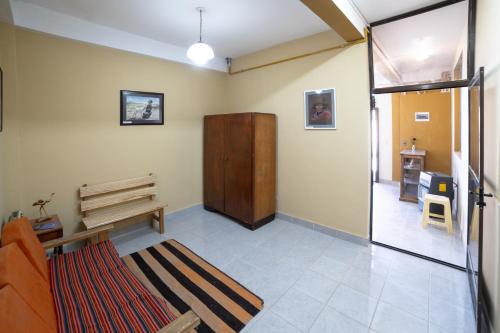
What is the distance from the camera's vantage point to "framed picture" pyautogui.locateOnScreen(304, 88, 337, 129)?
3305 mm

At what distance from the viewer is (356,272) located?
2.60 metres

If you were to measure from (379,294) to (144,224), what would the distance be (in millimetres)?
3309

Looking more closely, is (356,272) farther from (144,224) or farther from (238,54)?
(238,54)

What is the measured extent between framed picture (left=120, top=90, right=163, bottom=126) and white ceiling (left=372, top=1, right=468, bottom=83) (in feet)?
10.5

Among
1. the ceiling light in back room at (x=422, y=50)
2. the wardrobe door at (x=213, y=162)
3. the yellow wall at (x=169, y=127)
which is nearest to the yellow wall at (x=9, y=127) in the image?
the yellow wall at (x=169, y=127)

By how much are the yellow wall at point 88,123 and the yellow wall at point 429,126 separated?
4728 mm

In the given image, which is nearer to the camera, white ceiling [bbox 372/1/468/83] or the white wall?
white ceiling [bbox 372/1/468/83]

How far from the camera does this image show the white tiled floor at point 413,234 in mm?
2965

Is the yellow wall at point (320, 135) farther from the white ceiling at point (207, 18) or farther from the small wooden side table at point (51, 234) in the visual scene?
the small wooden side table at point (51, 234)

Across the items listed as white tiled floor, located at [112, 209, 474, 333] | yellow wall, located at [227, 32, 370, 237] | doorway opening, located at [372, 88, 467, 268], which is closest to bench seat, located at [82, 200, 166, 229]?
white tiled floor, located at [112, 209, 474, 333]

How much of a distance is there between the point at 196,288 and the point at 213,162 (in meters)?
2.29

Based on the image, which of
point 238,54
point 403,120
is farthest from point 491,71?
point 403,120

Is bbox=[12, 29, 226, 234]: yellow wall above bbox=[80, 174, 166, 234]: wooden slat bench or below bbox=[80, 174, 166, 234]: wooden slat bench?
above

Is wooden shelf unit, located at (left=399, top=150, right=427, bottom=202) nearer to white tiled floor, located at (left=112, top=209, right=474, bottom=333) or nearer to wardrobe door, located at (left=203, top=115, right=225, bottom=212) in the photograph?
white tiled floor, located at (left=112, top=209, right=474, bottom=333)
